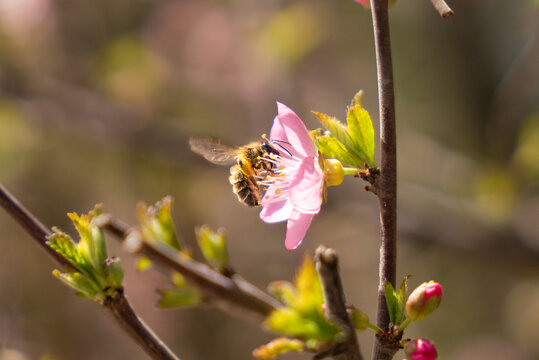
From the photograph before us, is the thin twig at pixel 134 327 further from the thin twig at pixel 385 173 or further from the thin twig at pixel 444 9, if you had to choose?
the thin twig at pixel 444 9

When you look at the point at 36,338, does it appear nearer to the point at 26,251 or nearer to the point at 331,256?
the point at 26,251

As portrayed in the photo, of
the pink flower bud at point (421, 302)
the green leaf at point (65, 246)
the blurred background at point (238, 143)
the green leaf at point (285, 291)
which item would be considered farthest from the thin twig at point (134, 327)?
the blurred background at point (238, 143)

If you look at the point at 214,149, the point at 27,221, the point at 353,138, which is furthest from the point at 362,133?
the point at 214,149

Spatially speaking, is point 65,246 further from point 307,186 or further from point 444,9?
point 444,9

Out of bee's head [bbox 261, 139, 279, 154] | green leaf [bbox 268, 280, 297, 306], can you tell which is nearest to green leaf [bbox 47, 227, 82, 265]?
green leaf [bbox 268, 280, 297, 306]

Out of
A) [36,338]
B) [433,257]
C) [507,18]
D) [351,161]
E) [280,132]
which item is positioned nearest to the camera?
[351,161]

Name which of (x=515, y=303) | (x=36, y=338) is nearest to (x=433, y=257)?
(x=515, y=303)

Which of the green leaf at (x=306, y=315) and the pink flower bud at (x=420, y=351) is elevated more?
the green leaf at (x=306, y=315)
